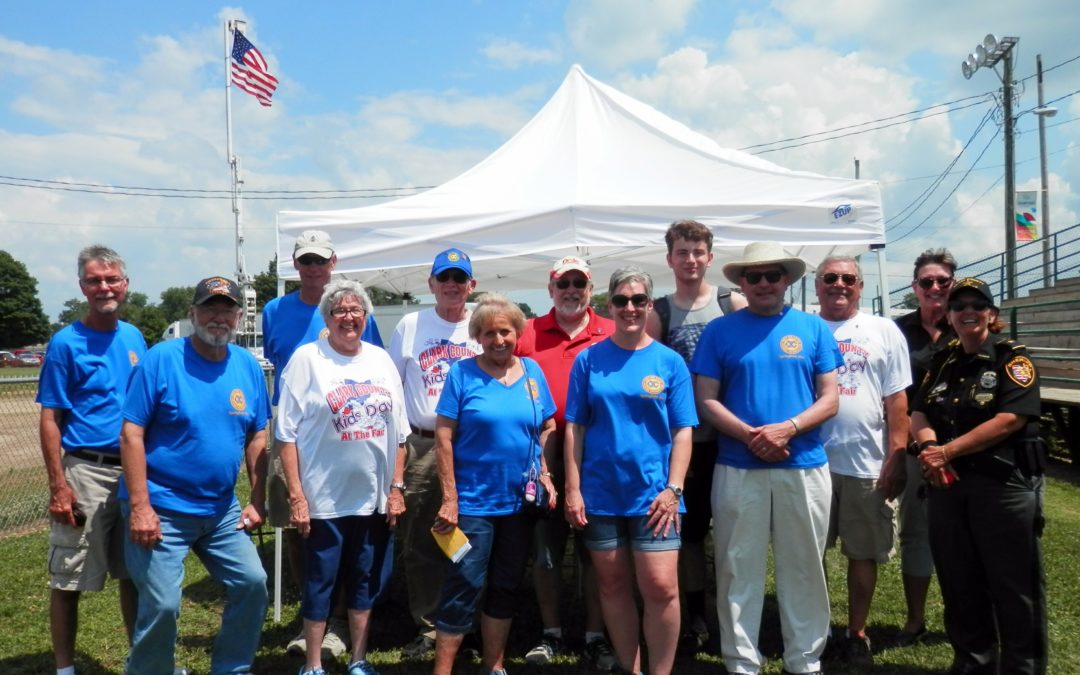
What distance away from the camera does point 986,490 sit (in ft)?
10.5

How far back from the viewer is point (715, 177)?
5434 millimetres

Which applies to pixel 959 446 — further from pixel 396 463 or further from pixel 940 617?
pixel 396 463

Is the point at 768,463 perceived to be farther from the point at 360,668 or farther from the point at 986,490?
the point at 360,668

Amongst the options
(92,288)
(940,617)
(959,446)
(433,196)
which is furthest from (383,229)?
(940,617)

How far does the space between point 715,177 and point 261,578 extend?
3.81 metres

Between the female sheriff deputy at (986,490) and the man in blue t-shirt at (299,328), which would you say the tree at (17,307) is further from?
the female sheriff deputy at (986,490)

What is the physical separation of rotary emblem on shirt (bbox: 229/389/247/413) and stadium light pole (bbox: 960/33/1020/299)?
1745 cm

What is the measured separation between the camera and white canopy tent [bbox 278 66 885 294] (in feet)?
16.0

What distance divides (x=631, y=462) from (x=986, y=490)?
4.66 feet

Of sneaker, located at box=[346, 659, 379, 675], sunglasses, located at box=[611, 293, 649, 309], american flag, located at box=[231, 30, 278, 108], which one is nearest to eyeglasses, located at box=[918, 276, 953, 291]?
sunglasses, located at box=[611, 293, 649, 309]

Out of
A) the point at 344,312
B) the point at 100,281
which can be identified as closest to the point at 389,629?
the point at 344,312

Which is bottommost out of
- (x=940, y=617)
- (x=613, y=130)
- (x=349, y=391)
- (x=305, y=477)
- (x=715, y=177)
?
(x=940, y=617)

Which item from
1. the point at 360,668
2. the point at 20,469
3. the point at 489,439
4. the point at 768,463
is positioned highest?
the point at 489,439

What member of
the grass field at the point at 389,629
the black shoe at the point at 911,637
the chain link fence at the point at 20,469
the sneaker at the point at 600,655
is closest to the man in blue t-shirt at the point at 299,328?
the grass field at the point at 389,629
